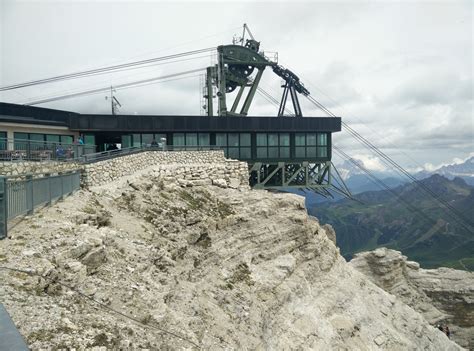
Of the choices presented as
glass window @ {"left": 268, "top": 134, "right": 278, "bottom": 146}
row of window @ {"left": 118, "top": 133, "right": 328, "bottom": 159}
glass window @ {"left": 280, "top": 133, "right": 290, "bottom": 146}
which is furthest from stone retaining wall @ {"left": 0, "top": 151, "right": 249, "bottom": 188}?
glass window @ {"left": 280, "top": 133, "right": 290, "bottom": 146}

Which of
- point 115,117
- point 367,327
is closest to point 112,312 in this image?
point 367,327

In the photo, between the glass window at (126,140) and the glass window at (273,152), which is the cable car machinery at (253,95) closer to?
the glass window at (273,152)

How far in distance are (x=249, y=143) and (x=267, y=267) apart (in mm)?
20836

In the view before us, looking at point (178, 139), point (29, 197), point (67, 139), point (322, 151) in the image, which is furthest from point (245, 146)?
point (29, 197)

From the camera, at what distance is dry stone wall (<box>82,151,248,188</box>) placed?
29.9 m

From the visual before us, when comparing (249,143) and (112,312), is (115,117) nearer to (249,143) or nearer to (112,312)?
(249,143)

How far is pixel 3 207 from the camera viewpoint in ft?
47.4

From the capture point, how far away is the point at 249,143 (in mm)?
42625

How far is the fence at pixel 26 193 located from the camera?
14.6 metres

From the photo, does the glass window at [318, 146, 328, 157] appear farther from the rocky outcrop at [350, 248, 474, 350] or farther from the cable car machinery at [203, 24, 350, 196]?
the rocky outcrop at [350, 248, 474, 350]

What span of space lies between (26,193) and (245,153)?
92.2 ft

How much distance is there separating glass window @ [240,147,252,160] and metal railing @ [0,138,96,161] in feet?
65.3

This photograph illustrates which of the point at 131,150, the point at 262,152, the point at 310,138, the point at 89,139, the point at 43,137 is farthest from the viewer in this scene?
the point at 310,138

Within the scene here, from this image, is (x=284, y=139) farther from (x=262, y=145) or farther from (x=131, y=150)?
(x=131, y=150)
